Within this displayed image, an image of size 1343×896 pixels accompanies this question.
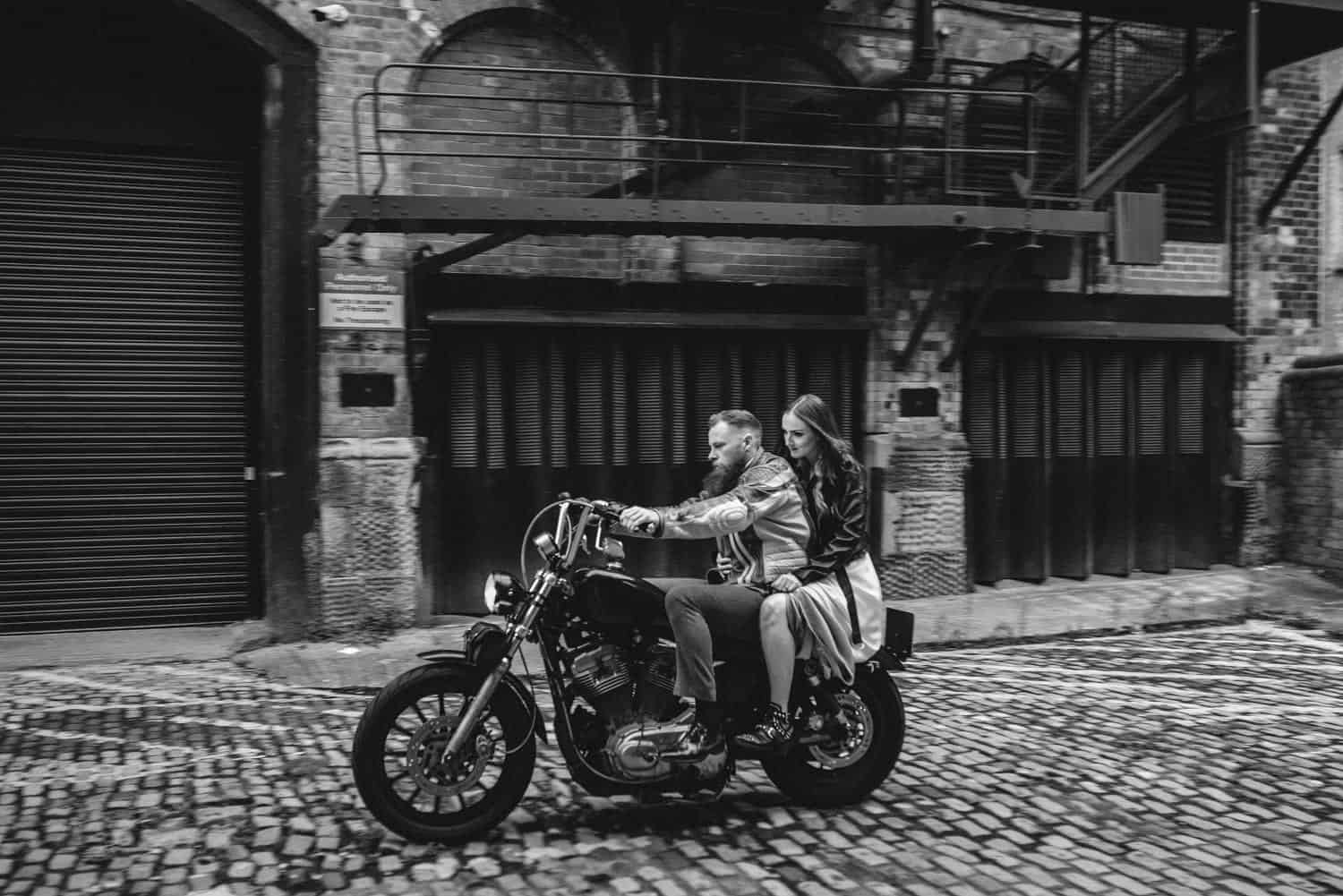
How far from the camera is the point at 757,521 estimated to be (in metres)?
4.77

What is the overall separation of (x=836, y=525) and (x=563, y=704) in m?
1.34

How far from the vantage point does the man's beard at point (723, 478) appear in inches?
184

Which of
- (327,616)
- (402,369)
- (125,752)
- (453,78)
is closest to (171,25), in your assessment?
(453,78)

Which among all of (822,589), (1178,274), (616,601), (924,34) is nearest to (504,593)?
(616,601)

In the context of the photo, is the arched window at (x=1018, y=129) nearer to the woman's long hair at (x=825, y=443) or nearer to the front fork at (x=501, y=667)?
the woman's long hair at (x=825, y=443)

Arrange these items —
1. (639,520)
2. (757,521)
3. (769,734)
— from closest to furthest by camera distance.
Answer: (639,520) → (769,734) → (757,521)

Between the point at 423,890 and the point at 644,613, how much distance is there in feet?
4.17

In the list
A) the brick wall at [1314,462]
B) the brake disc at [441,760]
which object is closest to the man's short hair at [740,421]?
the brake disc at [441,760]

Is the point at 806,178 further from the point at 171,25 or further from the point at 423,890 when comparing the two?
the point at 423,890

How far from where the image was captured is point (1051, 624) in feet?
30.2

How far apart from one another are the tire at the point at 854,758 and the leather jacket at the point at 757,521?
59cm

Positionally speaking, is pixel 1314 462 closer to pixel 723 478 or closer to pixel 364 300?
pixel 723 478

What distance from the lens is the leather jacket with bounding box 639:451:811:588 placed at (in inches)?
174

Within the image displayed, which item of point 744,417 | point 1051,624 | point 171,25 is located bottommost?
point 1051,624
